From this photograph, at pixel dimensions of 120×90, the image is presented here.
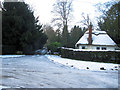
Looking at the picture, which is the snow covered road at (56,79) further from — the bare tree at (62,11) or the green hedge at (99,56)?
the bare tree at (62,11)

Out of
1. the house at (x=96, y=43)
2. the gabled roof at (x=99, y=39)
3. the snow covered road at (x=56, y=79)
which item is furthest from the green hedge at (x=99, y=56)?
the gabled roof at (x=99, y=39)

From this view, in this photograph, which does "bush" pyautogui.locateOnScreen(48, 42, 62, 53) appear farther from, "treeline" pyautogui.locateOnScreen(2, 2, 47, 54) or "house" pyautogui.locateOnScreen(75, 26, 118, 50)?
"house" pyautogui.locateOnScreen(75, 26, 118, 50)

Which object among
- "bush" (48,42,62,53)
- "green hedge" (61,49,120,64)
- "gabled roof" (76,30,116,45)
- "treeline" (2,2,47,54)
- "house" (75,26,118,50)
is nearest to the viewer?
"green hedge" (61,49,120,64)

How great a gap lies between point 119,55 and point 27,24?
782 inches

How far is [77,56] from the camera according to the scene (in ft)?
56.9

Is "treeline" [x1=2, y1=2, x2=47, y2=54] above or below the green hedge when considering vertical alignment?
above

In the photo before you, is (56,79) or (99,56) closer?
(56,79)

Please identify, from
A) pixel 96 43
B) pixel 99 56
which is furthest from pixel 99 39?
pixel 99 56

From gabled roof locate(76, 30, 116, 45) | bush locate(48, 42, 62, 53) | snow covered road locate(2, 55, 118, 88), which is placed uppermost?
gabled roof locate(76, 30, 116, 45)

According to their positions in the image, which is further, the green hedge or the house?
the house

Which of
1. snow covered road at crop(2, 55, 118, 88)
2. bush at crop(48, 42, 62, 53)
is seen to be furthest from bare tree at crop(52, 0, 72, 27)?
snow covered road at crop(2, 55, 118, 88)

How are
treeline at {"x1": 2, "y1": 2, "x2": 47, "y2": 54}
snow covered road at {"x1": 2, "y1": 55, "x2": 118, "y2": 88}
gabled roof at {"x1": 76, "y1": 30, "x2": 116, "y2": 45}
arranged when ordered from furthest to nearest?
1. treeline at {"x1": 2, "y1": 2, "x2": 47, "y2": 54}
2. gabled roof at {"x1": 76, "y1": 30, "x2": 116, "y2": 45}
3. snow covered road at {"x1": 2, "y1": 55, "x2": 118, "y2": 88}

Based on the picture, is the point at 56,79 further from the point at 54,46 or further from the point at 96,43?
the point at 54,46

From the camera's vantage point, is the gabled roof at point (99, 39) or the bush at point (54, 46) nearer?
the gabled roof at point (99, 39)
